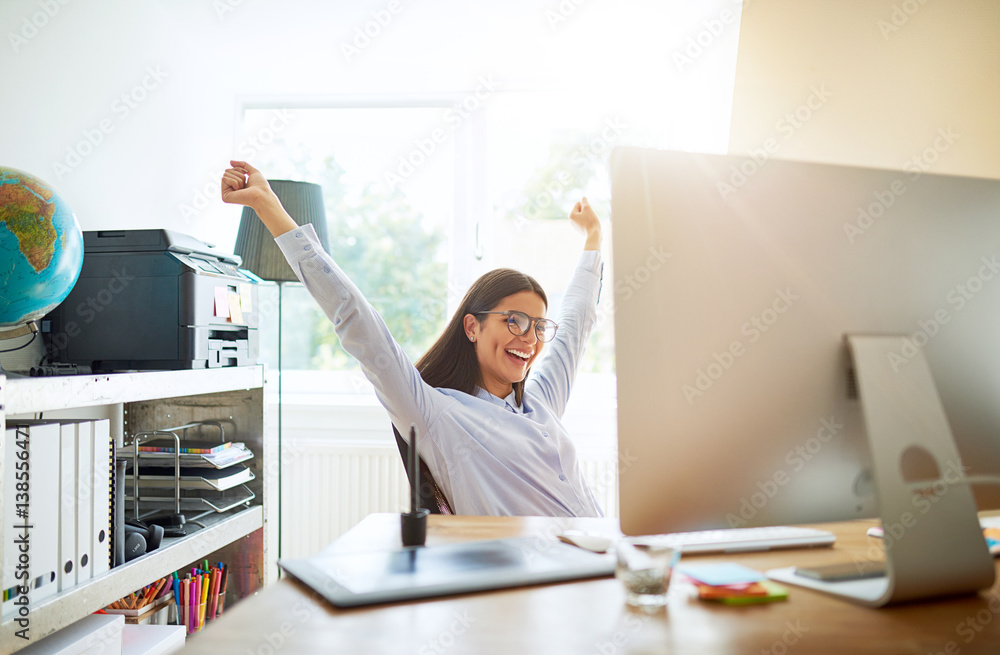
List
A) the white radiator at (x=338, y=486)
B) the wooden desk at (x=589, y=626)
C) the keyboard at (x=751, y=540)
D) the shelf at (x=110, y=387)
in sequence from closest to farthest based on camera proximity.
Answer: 1. the wooden desk at (x=589, y=626)
2. the keyboard at (x=751, y=540)
3. the shelf at (x=110, y=387)
4. the white radiator at (x=338, y=486)

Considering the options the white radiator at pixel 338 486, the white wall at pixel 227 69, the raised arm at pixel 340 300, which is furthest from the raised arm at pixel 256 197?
the white radiator at pixel 338 486

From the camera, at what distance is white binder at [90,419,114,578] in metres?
1.61

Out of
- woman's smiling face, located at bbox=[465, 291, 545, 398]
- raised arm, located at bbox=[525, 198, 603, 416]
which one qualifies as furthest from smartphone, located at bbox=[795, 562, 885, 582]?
raised arm, located at bbox=[525, 198, 603, 416]

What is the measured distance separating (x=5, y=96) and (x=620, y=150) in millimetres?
1998

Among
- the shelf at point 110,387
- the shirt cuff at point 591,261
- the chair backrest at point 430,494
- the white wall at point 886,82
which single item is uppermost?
the white wall at point 886,82

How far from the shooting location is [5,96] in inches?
77.5

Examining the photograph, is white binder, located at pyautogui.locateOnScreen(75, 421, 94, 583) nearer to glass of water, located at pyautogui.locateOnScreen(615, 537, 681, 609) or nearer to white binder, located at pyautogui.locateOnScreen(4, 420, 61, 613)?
white binder, located at pyautogui.locateOnScreen(4, 420, 61, 613)

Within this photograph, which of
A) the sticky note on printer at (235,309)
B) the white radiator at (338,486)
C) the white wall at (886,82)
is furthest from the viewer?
the white radiator at (338,486)

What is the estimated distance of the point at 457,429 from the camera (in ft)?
5.08

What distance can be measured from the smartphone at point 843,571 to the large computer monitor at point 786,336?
0.07m

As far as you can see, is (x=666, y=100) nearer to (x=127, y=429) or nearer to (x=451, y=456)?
(x=451, y=456)

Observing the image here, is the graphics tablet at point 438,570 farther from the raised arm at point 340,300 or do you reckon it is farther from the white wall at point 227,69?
the white wall at point 227,69

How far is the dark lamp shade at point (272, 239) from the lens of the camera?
266 cm

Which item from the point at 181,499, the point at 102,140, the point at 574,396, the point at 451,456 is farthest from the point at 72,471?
the point at 574,396
